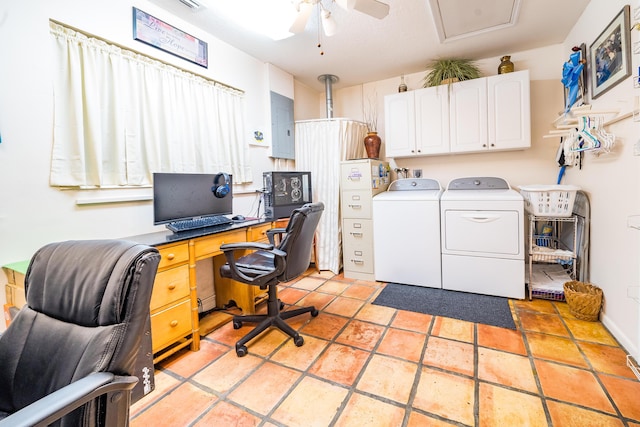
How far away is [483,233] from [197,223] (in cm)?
247

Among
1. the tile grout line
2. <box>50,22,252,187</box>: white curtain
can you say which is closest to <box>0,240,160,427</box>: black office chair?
<box>50,22,252,187</box>: white curtain

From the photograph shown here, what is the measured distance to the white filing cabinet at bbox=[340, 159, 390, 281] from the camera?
3.18 meters

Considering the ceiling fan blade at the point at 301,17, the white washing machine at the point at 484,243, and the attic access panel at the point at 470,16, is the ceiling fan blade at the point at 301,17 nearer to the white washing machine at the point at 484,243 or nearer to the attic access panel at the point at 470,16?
the attic access panel at the point at 470,16

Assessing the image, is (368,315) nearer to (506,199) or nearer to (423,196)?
(423,196)

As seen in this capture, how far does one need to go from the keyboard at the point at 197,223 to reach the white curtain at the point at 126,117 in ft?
1.32

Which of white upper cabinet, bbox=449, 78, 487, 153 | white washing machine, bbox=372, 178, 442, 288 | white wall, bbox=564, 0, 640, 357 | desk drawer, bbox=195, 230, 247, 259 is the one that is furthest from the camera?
white upper cabinet, bbox=449, 78, 487, 153

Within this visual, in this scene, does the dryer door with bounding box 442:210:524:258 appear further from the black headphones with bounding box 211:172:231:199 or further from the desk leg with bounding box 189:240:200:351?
the desk leg with bounding box 189:240:200:351

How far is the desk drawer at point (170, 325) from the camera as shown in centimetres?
171

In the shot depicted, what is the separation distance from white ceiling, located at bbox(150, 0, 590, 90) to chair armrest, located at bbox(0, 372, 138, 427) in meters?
2.45

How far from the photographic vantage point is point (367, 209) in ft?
10.5

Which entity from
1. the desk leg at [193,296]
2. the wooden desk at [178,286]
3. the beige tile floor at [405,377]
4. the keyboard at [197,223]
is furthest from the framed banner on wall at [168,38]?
Result: the beige tile floor at [405,377]

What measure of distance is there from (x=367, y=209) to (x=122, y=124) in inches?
91.0

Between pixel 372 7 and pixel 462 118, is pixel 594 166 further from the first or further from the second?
pixel 372 7

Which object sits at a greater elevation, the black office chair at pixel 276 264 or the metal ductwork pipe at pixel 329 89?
the metal ductwork pipe at pixel 329 89
